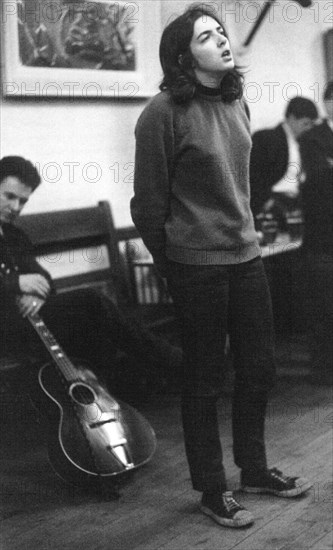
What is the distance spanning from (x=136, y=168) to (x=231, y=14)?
8.91 feet

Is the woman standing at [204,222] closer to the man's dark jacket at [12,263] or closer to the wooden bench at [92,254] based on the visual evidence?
the man's dark jacket at [12,263]

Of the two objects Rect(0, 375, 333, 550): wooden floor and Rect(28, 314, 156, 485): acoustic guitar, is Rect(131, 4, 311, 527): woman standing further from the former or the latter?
Rect(28, 314, 156, 485): acoustic guitar

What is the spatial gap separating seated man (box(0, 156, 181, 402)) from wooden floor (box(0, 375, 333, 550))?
26cm

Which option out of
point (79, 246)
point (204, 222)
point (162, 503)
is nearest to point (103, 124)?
point (79, 246)

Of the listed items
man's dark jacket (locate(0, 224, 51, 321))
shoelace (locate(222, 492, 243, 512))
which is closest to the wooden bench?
man's dark jacket (locate(0, 224, 51, 321))

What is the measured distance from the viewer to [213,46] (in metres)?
2.29

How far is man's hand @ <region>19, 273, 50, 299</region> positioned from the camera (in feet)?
10.1

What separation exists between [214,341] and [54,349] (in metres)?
0.76

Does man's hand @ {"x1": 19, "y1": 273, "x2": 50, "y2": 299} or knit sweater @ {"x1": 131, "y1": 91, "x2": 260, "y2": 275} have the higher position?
knit sweater @ {"x1": 131, "y1": 91, "x2": 260, "y2": 275}

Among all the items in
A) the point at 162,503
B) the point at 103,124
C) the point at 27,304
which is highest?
the point at 103,124

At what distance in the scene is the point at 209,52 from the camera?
2.29 metres

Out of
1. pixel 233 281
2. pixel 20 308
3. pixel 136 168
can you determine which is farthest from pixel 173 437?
pixel 136 168

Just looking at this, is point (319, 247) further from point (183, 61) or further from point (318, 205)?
point (183, 61)

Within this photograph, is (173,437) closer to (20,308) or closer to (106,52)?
(20,308)
